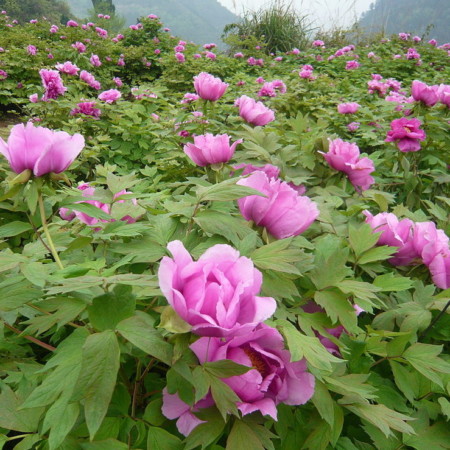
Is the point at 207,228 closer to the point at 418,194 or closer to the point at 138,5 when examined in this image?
the point at 418,194

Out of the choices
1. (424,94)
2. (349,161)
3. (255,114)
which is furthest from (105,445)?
(424,94)

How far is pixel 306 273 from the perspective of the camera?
2.86ft

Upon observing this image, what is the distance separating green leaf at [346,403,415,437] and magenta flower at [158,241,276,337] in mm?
338

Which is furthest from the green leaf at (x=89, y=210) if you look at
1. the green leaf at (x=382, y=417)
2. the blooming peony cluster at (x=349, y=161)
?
the blooming peony cluster at (x=349, y=161)

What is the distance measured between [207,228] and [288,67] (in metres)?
7.29

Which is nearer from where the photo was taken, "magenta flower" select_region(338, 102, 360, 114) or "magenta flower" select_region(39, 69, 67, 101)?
"magenta flower" select_region(338, 102, 360, 114)

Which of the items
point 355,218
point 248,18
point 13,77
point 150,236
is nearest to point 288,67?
point 13,77

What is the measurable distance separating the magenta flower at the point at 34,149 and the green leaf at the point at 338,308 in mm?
610

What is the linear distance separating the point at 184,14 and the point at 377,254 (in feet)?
337

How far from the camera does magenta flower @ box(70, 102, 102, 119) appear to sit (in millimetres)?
3037

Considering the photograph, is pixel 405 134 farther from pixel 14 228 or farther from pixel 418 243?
pixel 14 228

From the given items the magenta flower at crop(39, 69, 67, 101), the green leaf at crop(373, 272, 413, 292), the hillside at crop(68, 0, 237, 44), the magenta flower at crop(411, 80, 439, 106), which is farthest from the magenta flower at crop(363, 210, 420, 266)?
the hillside at crop(68, 0, 237, 44)

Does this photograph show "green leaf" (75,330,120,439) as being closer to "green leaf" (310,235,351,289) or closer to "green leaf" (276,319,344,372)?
"green leaf" (276,319,344,372)

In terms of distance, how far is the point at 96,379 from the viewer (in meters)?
0.52
